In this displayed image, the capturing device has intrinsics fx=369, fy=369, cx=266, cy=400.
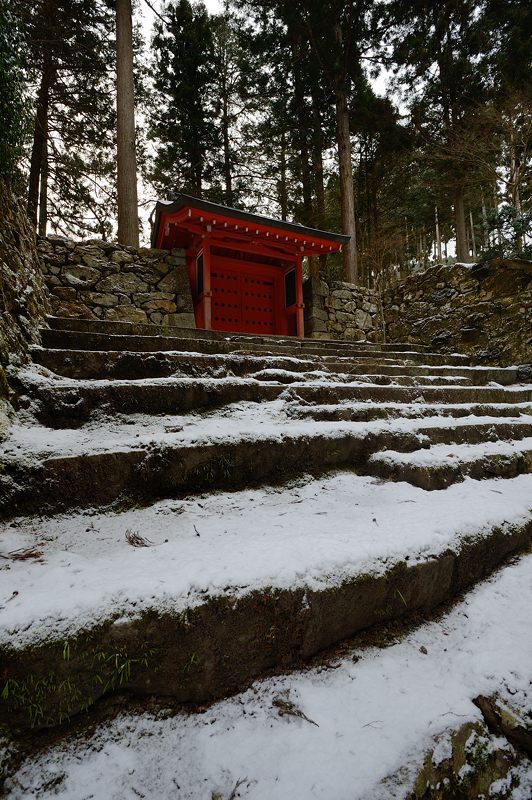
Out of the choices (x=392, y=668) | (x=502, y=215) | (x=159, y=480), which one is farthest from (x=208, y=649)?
(x=502, y=215)

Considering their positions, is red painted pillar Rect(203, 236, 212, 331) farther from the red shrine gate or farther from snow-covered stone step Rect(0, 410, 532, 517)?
snow-covered stone step Rect(0, 410, 532, 517)

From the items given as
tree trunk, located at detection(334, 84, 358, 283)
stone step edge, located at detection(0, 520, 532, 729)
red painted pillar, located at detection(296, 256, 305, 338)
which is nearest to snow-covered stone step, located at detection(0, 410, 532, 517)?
stone step edge, located at detection(0, 520, 532, 729)

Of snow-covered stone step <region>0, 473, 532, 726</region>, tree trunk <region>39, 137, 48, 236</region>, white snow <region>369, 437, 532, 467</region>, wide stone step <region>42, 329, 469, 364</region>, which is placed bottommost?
snow-covered stone step <region>0, 473, 532, 726</region>

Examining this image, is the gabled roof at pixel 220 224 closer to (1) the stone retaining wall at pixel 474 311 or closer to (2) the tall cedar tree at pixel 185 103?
(1) the stone retaining wall at pixel 474 311

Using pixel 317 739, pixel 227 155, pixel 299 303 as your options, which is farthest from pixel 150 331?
pixel 227 155

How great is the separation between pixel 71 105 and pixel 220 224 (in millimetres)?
5296

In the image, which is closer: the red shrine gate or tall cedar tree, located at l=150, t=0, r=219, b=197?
the red shrine gate

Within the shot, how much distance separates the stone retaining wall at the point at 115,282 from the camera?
567 centimetres

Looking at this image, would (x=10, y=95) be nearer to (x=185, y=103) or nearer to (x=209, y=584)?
(x=209, y=584)

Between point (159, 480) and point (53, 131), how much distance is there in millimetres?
10481

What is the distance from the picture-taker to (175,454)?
163 centimetres

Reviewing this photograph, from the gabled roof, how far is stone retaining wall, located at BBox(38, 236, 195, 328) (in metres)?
0.61

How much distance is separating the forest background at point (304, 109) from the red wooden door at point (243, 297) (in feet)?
6.23

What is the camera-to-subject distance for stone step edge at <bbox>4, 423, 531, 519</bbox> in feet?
4.61
